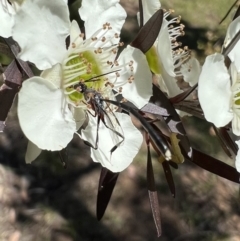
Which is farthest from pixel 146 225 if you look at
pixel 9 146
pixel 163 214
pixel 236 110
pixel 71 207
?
pixel 236 110

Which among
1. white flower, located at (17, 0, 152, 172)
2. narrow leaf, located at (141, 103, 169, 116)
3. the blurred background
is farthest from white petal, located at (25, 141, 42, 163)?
the blurred background

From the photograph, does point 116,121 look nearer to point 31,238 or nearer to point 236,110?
point 236,110

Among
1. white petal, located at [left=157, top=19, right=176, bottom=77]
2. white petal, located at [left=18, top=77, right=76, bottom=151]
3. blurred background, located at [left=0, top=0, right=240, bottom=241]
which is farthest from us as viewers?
blurred background, located at [left=0, top=0, right=240, bottom=241]

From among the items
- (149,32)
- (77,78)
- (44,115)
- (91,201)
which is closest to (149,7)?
(149,32)

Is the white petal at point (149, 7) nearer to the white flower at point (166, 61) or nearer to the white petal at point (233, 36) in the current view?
the white flower at point (166, 61)

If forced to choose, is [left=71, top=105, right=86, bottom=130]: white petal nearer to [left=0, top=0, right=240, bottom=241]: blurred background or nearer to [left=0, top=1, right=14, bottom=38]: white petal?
[left=0, top=1, right=14, bottom=38]: white petal

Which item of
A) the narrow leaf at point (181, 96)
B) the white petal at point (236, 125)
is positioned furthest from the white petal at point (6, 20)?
the white petal at point (236, 125)

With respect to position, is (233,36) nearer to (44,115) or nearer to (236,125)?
(236,125)
